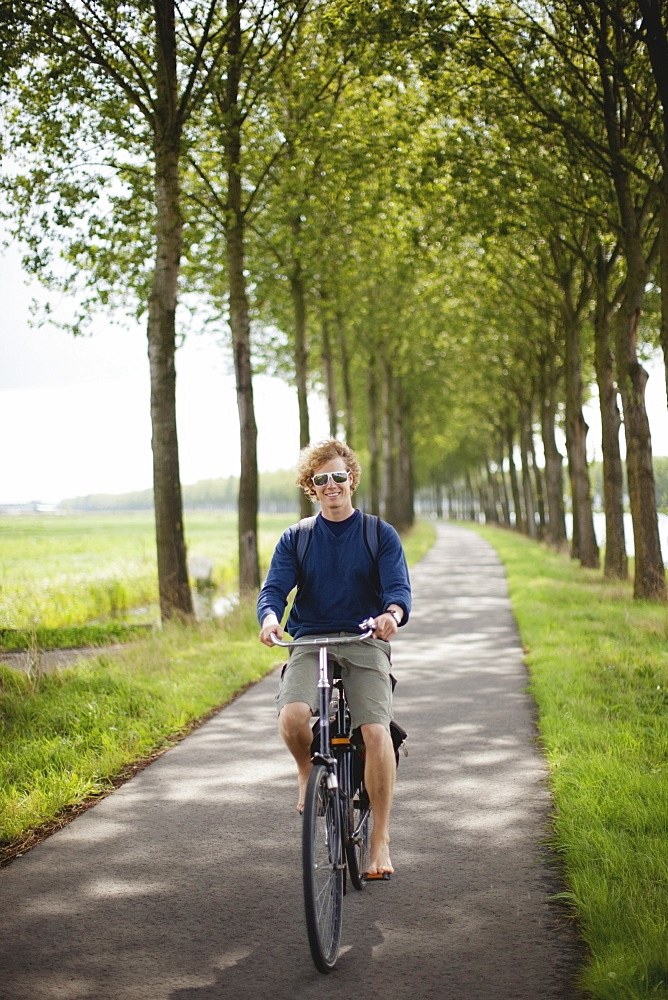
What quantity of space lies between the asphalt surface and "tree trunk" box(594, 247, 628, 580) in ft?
39.8

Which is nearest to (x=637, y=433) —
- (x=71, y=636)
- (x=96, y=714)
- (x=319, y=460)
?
(x=71, y=636)

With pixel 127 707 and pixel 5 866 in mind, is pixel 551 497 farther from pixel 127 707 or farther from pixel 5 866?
pixel 5 866

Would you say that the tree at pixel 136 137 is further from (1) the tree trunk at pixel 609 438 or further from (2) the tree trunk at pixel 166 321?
(1) the tree trunk at pixel 609 438

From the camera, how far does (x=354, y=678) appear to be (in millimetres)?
4656

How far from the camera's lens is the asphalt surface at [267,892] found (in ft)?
12.6

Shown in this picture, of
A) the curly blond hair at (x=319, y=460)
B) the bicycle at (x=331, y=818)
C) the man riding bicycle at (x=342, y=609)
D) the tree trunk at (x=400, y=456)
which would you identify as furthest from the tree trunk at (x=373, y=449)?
the bicycle at (x=331, y=818)

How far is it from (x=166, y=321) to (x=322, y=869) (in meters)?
11.0

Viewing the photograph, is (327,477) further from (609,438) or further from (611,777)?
(609,438)

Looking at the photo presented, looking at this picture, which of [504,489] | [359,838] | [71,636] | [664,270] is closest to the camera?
[359,838]

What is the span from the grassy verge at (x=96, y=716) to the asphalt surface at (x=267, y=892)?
0.24m

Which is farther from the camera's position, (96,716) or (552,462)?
(552,462)

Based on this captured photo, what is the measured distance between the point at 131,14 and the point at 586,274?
11960mm

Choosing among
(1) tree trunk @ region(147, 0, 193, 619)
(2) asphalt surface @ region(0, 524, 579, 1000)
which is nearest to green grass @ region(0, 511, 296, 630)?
(1) tree trunk @ region(147, 0, 193, 619)

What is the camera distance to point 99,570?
24938mm
